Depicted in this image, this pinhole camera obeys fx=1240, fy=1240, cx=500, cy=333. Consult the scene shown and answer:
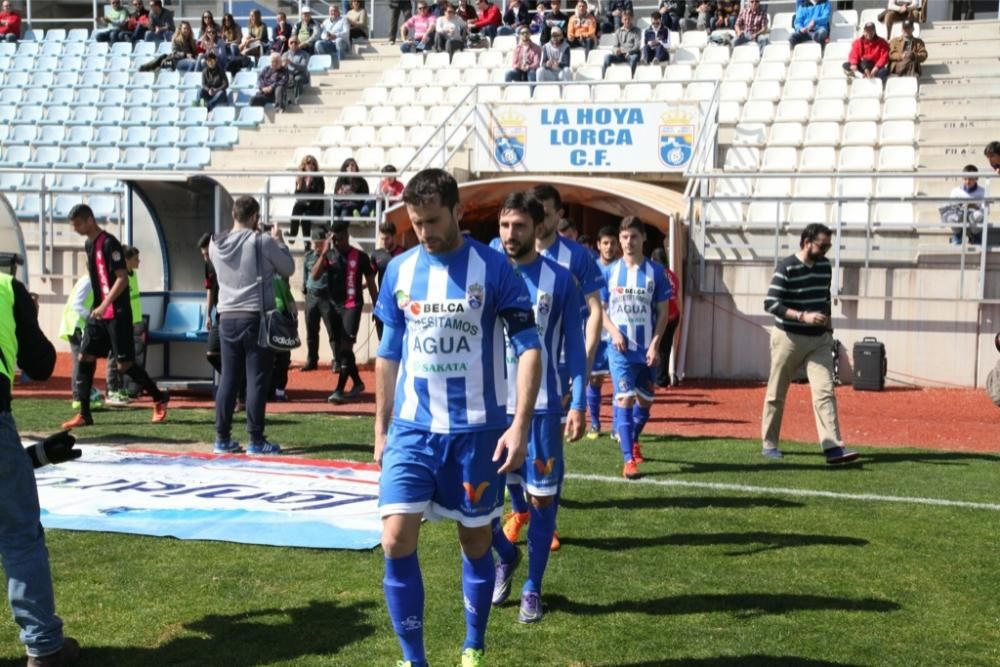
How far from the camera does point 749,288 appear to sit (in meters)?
16.2

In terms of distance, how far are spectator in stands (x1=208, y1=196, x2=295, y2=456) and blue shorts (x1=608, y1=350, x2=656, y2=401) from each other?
9.03ft

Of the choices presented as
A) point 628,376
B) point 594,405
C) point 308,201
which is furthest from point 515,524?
point 308,201

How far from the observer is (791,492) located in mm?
8883

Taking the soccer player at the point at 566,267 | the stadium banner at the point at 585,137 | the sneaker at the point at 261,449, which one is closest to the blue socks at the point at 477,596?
the soccer player at the point at 566,267

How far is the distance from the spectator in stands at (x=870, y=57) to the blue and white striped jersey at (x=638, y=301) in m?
12.0

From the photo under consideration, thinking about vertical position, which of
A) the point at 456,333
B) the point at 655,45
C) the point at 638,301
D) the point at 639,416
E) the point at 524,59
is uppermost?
the point at 655,45

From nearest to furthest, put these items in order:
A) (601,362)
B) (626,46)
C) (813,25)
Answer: (601,362), (813,25), (626,46)

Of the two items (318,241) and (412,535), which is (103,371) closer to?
(318,241)

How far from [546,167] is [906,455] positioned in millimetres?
9502

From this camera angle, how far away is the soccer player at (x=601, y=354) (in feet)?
31.4

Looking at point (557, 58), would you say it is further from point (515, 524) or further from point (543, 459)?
point (543, 459)

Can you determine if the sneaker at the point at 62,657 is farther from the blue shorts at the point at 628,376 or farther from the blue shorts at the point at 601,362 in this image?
the blue shorts at the point at 601,362

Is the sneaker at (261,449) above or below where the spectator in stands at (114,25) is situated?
below

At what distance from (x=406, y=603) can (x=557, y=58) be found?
721 inches
